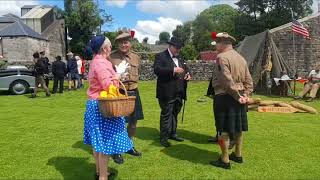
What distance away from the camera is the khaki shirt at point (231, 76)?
20.7ft

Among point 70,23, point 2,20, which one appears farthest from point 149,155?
point 70,23

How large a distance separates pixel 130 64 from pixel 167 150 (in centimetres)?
157

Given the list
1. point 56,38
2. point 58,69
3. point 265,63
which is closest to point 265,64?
point 265,63

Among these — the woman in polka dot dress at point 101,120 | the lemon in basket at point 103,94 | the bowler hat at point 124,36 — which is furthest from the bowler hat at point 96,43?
the bowler hat at point 124,36

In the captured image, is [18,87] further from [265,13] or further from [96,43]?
[265,13]

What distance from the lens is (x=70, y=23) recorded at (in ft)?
163

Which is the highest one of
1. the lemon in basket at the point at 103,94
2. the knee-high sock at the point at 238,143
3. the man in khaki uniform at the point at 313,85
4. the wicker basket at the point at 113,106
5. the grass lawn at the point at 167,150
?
the lemon in basket at the point at 103,94

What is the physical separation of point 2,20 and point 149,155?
3654 cm

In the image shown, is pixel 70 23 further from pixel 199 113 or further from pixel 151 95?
pixel 199 113

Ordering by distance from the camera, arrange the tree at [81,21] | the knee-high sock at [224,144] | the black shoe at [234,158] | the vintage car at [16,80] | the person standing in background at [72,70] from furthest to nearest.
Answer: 1. the tree at [81,21]
2. the person standing in background at [72,70]
3. the vintage car at [16,80]
4. the black shoe at [234,158]
5. the knee-high sock at [224,144]

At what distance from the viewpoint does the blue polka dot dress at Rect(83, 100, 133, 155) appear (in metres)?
5.45

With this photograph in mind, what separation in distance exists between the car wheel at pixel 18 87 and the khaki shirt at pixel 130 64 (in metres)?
13.0

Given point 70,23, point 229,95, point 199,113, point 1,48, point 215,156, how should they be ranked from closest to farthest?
point 229,95
point 215,156
point 199,113
point 1,48
point 70,23

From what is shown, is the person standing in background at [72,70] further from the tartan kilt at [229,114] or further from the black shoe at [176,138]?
the tartan kilt at [229,114]
